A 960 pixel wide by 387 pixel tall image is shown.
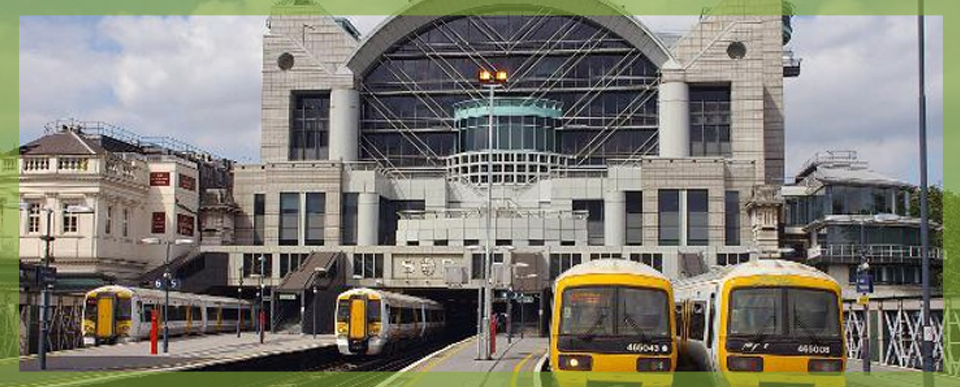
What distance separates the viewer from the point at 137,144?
328ft

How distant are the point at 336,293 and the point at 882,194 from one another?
42.1 metres

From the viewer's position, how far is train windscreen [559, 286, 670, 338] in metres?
26.7

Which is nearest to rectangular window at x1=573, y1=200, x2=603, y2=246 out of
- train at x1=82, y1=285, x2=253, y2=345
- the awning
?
the awning

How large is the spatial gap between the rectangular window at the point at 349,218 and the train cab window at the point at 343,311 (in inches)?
1639

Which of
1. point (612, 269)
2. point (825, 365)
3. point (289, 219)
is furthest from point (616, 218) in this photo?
point (825, 365)

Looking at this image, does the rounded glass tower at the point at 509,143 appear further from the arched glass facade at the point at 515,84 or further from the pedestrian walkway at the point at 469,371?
the pedestrian walkway at the point at 469,371

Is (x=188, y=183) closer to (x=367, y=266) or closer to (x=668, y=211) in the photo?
(x=367, y=266)

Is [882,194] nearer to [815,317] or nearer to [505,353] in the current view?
[505,353]

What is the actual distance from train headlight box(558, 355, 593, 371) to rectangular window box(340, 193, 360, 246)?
7609 cm

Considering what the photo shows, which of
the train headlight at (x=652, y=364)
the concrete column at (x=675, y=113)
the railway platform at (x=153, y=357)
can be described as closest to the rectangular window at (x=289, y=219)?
the concrete column at (x=675, y=113)

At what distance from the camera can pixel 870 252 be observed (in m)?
85.1

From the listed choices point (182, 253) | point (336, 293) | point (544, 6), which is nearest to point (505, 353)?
point (336, 293)

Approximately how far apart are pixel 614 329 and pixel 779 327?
11.9ft

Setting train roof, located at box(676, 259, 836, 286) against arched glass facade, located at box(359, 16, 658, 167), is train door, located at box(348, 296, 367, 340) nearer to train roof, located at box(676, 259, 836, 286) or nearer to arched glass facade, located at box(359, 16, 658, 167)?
train roof, located at box(676, 259, 836, 286)
